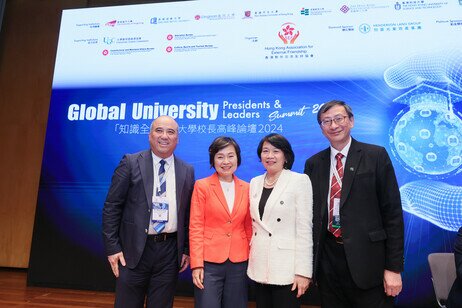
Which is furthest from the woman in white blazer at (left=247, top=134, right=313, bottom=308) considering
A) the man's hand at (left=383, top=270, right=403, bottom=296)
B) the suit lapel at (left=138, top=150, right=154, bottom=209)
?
the suit lapel at (left=138, top=150, right=154, bottom=209)

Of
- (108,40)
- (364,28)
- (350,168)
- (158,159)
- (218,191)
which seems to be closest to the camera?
(350,168)

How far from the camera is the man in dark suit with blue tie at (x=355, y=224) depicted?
164cm

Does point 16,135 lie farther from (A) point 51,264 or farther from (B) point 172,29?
(B) point 172,29

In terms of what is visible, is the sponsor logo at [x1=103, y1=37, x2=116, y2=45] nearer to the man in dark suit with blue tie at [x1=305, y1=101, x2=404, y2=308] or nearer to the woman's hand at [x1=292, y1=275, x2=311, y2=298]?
the man in dark suit with blue tie at [x1=305, y1=101, x2=404, y2=308]

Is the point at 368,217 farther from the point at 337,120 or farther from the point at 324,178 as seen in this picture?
the point at 337,120

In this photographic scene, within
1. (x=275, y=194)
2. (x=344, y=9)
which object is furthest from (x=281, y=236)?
(x=344, y=9)

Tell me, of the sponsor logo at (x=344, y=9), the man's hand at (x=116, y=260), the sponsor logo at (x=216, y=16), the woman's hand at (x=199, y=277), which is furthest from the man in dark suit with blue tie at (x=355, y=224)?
the sponsor logo at (x=216, y=16)

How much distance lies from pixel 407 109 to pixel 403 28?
0.82 metres

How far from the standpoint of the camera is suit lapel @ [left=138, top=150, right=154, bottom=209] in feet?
6.42

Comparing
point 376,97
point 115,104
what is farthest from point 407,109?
point 115,104

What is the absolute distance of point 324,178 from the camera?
1.81m

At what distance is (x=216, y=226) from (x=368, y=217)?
2.56 ft

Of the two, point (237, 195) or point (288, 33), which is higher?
point (288, 33)

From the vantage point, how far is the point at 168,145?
2008mm
